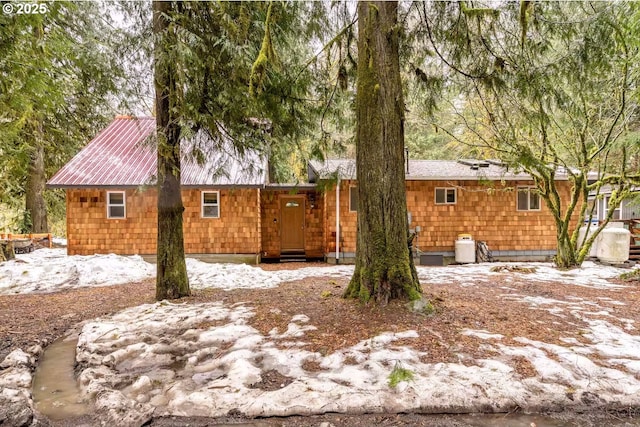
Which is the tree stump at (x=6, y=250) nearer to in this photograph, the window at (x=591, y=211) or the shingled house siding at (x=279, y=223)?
Result: the shingled house siding at (x=279, y=223)

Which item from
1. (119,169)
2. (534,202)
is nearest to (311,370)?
(119,169)

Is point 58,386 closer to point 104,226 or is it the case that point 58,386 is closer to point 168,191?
point 168,191

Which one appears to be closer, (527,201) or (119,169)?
(119,169)

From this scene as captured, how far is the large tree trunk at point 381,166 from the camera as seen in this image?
14.7ft

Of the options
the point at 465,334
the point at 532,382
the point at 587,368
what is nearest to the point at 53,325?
the point at 465,334

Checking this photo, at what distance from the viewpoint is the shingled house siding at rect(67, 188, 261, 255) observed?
434 inches

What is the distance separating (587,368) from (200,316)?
4.42m

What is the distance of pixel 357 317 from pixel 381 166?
1.96 meters

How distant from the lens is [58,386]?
9.86ft

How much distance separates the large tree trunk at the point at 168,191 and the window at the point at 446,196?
899 cm

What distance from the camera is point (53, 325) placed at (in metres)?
4.71

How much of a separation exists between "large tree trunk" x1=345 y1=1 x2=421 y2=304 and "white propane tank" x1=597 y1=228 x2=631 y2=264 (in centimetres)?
913

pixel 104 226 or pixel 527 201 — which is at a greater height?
pixel 527 201
